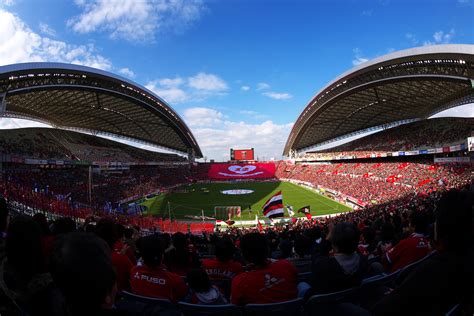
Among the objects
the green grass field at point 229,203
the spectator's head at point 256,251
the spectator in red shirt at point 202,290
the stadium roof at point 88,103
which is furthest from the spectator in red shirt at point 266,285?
the green grass field at point 229,203

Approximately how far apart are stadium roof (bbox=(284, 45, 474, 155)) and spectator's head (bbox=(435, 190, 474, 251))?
101ft

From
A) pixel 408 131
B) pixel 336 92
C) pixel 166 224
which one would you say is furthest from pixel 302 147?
pixel 166 224

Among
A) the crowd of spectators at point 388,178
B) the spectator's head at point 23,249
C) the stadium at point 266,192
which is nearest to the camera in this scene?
the spectator's head at point 23,249

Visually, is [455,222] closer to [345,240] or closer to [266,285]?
[345,240]

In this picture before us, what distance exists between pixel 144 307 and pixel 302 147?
276 ft

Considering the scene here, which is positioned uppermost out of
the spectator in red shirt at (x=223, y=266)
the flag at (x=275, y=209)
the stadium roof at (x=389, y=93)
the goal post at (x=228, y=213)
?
the stadium roof at (x=389, y=93)

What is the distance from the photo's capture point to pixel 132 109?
51312 millimetres

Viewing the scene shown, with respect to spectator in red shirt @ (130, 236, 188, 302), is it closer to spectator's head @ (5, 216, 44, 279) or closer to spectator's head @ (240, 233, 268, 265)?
spectator's head @ (240, 233, 268, 265)

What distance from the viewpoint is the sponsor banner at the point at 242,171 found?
80.0 m

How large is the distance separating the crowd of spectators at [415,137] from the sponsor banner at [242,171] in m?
18.5

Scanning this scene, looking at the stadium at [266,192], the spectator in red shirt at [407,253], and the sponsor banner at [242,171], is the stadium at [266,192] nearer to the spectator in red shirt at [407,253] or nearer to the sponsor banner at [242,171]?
the spectator in red shirt at [407,253]

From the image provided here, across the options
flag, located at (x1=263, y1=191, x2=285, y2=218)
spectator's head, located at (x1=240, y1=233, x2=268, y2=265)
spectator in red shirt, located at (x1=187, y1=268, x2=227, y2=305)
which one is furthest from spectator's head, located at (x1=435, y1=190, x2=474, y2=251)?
flag, located at (x1=263, y1=191, x2=285, y2=218)

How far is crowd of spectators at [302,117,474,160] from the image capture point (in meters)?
42.2

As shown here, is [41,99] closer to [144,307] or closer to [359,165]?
[144,307]
